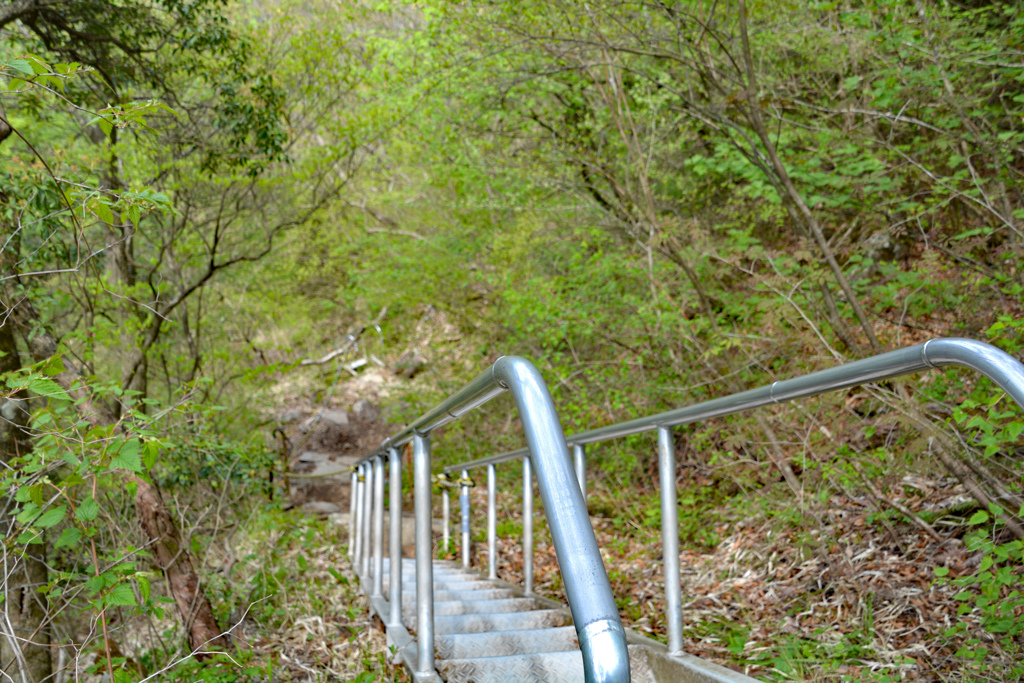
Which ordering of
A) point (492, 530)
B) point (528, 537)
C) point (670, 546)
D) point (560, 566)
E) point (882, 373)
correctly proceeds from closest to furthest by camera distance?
point (560, 566) → point (882, 373) → point (670, 546) → point (528, 537) → point (492, 530)

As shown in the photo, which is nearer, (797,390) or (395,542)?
(797,390)

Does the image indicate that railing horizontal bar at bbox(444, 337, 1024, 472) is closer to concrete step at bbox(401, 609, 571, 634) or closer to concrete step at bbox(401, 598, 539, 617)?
concrete step at bbox(401, 609, 571, 634)

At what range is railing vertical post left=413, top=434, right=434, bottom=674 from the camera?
2055 mm

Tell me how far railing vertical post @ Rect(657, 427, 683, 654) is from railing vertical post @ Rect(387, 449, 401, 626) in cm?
111

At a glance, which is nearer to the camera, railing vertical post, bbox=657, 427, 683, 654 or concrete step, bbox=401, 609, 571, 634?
railing vertical post, bbox=657, 427, 683, 654

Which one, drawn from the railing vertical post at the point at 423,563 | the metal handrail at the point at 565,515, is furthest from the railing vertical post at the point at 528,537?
the metal handrail at the point at 565,515

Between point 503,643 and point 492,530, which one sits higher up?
point 492,530

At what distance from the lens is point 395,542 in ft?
8.99

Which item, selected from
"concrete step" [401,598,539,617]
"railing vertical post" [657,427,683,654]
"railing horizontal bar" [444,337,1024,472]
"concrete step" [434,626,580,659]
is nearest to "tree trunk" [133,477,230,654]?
"concrete step" [401,598,539,617]

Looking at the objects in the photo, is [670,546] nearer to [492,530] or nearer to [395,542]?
[395,542]

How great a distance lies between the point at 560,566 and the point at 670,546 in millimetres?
1423

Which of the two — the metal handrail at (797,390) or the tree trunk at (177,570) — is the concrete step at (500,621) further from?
the tree trunk at (177,570)

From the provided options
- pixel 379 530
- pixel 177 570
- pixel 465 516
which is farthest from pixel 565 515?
pixel 465 516

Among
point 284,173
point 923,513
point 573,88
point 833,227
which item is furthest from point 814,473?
point 284,173
